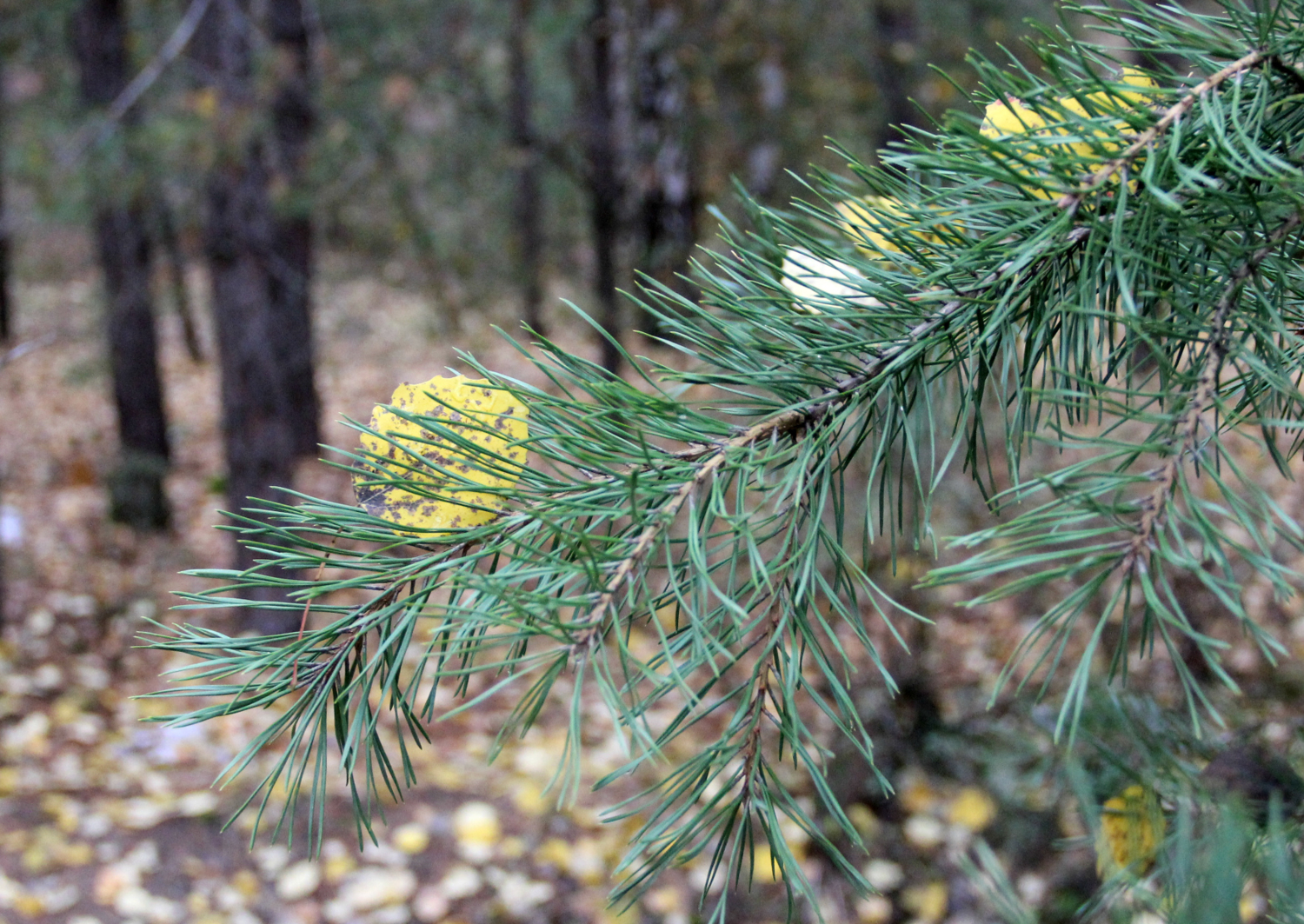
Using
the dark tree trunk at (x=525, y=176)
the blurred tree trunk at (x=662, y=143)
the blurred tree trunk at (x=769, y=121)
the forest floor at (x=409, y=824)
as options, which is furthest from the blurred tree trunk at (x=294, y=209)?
the blurred tree trunk at (x=769, y=121)

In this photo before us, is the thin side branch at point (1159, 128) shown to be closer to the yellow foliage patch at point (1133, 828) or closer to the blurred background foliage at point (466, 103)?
the blurred background foliage at point (466, 103)

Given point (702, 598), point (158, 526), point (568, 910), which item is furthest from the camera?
point (158, 526)

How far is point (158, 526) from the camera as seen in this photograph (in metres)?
5.52

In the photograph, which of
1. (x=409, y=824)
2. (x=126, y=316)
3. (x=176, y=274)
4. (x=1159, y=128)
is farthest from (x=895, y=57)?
(x=176, y=274)

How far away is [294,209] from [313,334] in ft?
5.62

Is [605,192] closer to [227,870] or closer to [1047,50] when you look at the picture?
[227,870]

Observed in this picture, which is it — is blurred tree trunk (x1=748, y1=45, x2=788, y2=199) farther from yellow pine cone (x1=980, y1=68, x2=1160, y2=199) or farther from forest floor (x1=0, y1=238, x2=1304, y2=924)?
yellow pine cone (x1=980, y1=68, x2=1160, y2=199)

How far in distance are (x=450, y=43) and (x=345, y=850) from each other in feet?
16.5

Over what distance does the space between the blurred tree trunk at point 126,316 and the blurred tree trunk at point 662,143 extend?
2.51m

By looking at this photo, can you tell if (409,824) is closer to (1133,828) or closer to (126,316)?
(1133,828)

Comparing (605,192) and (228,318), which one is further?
(605,192)

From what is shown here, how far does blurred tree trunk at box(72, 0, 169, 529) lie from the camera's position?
5160mm

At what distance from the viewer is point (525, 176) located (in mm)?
9023

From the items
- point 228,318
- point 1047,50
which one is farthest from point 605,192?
point 1047,50
